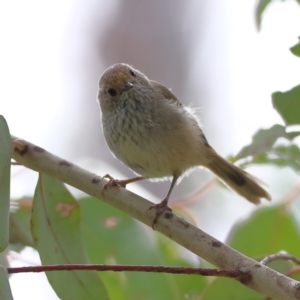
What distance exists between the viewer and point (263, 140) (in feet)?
5.70

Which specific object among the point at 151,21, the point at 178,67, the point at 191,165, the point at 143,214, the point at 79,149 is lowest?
the point at 143,214

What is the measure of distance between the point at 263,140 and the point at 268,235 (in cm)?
54

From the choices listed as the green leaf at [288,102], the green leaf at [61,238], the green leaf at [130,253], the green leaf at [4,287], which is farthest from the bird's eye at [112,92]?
the green leaf at [4,287]

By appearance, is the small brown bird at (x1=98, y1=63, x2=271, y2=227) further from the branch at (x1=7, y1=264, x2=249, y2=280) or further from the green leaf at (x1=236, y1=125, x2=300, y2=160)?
the branch at (x1=7, y1=264, x2=249, y2=280)

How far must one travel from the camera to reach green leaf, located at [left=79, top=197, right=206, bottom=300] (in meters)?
1.90

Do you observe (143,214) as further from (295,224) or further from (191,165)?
(191,165)

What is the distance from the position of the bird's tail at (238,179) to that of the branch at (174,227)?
1304 mm

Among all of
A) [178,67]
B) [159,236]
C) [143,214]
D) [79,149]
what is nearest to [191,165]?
[159,236]

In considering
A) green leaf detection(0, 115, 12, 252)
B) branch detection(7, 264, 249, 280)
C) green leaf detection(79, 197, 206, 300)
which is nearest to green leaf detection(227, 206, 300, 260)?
green leaf detection(79, 197, 206, 300)

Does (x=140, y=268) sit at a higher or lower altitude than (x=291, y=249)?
lower

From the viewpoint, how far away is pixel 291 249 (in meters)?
2.08

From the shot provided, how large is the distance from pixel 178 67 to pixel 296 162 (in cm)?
469

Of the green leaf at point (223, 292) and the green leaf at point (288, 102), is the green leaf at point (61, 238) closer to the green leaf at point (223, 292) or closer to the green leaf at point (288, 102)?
the green leaf at point (223, 292)

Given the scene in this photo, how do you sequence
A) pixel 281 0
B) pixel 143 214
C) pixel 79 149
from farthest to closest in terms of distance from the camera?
pixel 79 149 → pixel 281 0 → pixel 143 214
